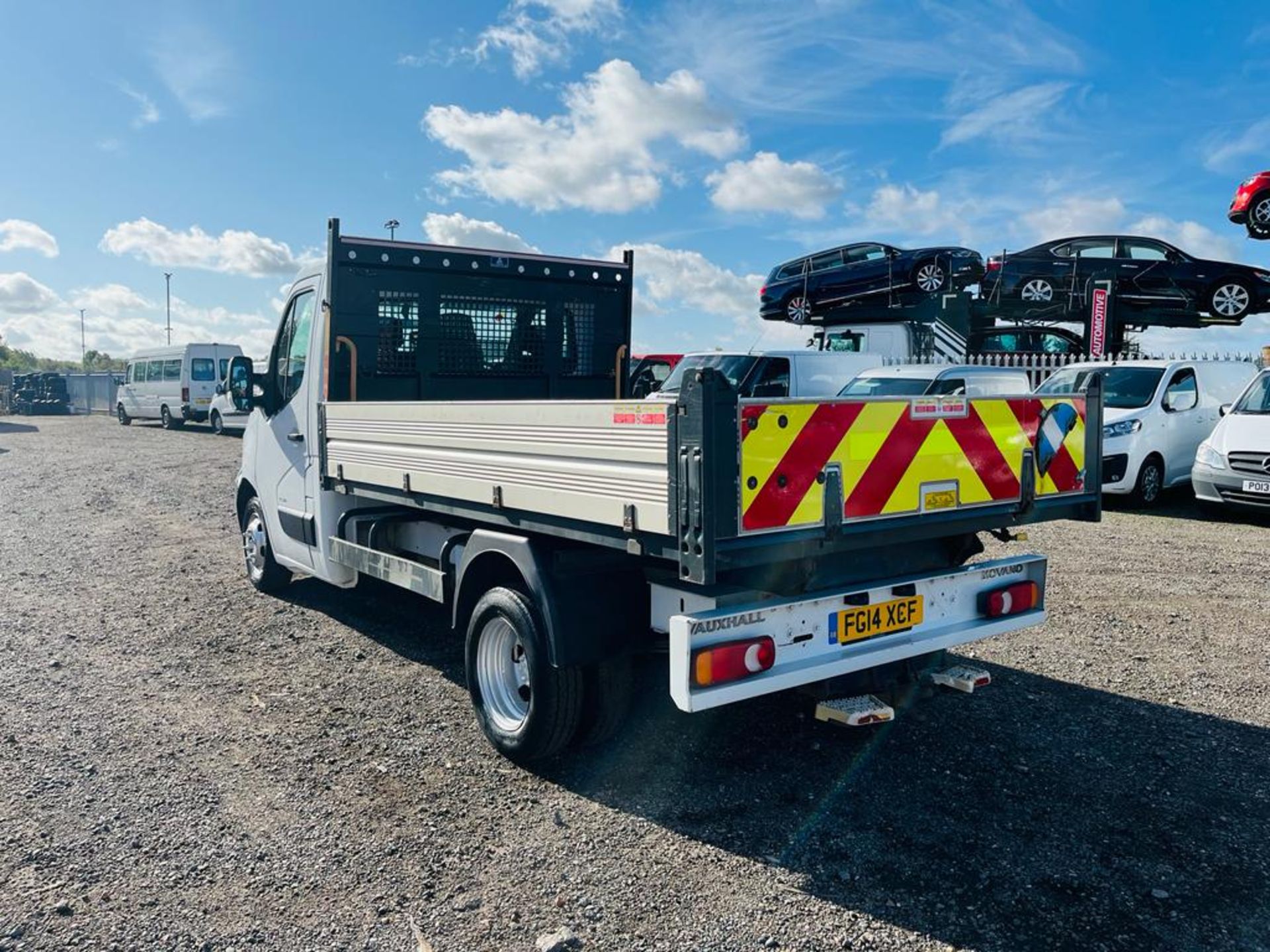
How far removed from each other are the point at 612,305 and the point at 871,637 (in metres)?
3.55

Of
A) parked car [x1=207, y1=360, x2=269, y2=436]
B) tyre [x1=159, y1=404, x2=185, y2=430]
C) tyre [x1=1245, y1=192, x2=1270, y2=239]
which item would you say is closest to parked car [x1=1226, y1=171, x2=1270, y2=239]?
tyre [x1=1245, y1=192, x2=1270, y2=239]

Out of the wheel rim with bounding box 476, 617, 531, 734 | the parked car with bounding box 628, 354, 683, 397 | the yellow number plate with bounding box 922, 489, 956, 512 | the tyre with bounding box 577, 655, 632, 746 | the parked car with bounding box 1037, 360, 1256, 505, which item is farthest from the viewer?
the parked car with bounding box 628, 354, 683, 397

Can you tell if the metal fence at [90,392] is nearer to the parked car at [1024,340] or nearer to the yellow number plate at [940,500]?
the parked car at [1024,340]

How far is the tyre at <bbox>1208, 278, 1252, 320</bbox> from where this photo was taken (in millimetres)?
16797

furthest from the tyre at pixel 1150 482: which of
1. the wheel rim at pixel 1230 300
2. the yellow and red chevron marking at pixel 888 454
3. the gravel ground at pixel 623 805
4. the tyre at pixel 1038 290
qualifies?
the tyre at pixel 1038 290

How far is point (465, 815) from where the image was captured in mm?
3635

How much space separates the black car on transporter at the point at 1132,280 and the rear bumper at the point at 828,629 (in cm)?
1549

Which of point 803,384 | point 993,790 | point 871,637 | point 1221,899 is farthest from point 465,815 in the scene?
point 803,384

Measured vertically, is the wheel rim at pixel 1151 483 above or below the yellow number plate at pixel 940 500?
below

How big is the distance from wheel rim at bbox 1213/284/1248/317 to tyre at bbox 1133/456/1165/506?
25.0 feet

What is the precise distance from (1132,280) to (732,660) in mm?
17456

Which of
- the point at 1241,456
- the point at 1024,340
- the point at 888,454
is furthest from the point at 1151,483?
the point at 1024,340

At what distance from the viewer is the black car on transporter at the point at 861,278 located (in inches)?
720

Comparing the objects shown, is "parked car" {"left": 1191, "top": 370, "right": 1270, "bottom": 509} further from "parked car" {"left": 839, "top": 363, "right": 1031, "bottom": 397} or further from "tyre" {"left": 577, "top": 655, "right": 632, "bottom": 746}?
"tyre" {"left": 577, "top": 655, "right": 632, "bottom": 746}
